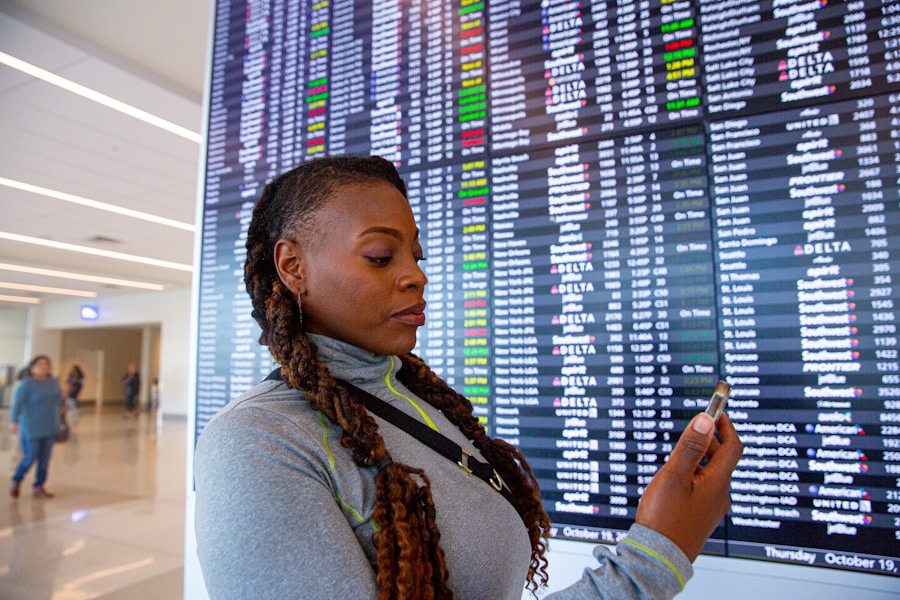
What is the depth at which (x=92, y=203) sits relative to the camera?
6.54 metres

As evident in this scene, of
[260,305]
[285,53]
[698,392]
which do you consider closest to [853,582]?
Result: [698,392]

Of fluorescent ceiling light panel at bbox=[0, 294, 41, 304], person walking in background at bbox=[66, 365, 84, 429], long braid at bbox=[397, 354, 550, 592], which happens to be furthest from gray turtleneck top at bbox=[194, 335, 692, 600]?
fluorescent ceiling light panel at bbox=[0, 294, 41, 304]

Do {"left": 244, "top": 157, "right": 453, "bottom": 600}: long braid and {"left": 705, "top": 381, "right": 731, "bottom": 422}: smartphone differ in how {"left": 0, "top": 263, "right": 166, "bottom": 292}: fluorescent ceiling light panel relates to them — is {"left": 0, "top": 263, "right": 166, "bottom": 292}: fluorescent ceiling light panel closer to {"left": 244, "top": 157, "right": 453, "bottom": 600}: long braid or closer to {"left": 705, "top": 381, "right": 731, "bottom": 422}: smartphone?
{"left": 244, "top": 157, "right": 453, "bottom": 600}: long braid

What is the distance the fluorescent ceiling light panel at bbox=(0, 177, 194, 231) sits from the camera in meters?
Answer: 5.95

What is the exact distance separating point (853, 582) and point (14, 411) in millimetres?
7168

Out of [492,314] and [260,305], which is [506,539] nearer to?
[260,305]

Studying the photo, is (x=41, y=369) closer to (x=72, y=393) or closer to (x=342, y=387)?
A: (x=342, y=387)

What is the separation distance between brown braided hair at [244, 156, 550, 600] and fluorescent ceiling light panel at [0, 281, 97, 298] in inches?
565

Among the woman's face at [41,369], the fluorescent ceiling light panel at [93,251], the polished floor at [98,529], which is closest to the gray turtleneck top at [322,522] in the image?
the polished floor at [98,529]

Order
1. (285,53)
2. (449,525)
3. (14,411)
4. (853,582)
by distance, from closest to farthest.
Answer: (449,525) < (853,582) < (285,53) < (14,411)

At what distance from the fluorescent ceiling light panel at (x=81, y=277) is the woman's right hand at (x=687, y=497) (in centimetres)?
1265

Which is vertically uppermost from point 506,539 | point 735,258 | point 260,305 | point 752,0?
point 752,0

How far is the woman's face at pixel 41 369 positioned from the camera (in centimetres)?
606

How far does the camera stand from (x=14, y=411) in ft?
19.7
